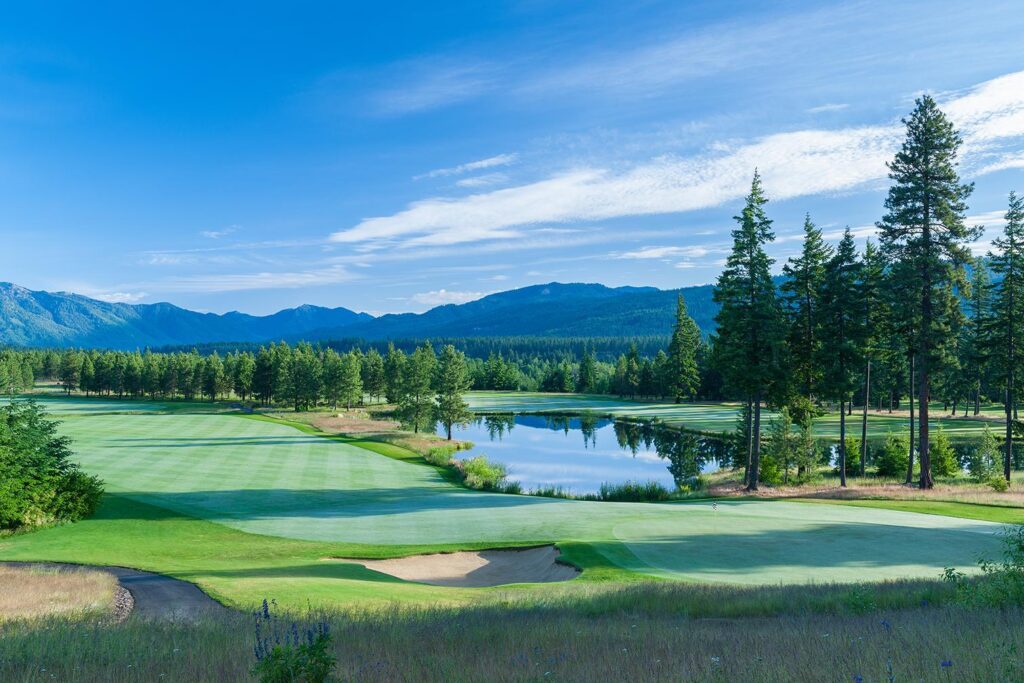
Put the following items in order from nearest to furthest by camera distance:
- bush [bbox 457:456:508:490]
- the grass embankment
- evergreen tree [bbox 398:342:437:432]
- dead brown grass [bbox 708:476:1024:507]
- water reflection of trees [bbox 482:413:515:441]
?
the grass embankment
dead brown grass [bbox 708:476:1024:507]
bush [bbox 457:456:508:490]
evergreen tree [bbox 398:342:437:432]
water reflection of trees [bbox 482:413:515:441]

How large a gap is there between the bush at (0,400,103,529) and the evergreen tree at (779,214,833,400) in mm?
44779

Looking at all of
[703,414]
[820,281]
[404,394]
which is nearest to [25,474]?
[820,281]

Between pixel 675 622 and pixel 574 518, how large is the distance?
20.1 meters

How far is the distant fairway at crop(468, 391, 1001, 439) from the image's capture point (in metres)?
80.1

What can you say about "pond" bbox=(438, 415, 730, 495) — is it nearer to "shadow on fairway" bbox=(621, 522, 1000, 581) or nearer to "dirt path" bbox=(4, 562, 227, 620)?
"shadow on fairway" bbox=(621, 522, 1000, 581)

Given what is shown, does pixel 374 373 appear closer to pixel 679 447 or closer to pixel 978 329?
pixel 679 447

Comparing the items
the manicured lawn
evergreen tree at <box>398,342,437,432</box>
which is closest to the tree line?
the manicured lawn

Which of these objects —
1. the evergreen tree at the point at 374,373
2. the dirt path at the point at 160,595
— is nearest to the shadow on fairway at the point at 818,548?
the dirt path at the point at 160,595

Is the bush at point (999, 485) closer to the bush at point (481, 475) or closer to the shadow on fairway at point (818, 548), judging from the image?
the shadow on fairway at point (818, 548)

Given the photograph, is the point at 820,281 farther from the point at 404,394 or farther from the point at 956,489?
the point at 404,394

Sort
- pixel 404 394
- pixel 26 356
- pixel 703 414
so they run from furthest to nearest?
pixel 26 356
pixel 703 414
pixel 404 394

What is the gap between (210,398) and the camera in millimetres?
158500

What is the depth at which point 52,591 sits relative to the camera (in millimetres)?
18750

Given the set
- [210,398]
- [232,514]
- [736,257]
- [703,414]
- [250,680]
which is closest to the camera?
[250,680]
